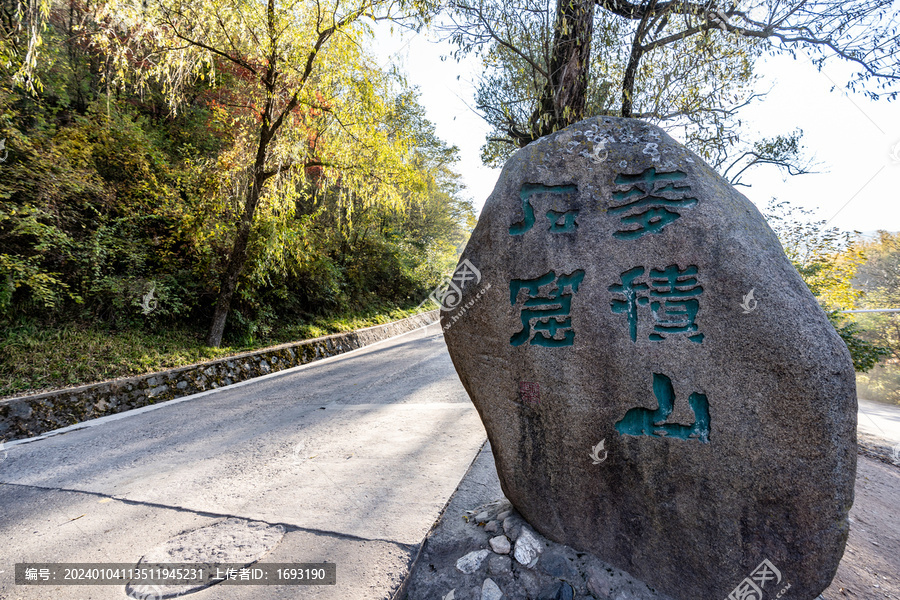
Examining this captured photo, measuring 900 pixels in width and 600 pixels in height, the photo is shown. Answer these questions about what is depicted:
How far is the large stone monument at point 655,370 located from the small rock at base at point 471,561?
0.32 metres

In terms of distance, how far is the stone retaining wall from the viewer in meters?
4.23

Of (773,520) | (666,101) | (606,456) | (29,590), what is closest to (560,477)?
(606,456)

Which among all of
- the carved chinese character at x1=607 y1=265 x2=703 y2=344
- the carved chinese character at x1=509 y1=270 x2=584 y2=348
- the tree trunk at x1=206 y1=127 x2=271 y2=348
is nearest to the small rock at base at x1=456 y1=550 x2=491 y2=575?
the carved chinese character at x1=509 y1=270 x2=584 y2=348

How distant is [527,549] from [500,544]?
0.14m

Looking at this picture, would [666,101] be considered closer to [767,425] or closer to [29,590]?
[767,425]

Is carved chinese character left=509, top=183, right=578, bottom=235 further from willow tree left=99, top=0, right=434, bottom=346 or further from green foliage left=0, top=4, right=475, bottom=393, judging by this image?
green foliage left=0, top=4, right=475, bottom=393

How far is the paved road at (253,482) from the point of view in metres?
2.12

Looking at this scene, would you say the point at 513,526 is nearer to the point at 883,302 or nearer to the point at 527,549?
the point at 527,549

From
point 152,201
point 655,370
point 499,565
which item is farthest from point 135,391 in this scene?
point 655,370

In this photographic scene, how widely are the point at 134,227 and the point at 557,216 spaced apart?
7.76 m

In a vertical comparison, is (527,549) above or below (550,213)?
below

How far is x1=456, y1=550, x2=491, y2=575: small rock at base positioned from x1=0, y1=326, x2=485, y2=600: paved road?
0.88 feet

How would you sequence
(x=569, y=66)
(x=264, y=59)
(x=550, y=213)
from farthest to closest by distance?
(x=264, y=59), (x=569, y=66), (x=550, y=213)

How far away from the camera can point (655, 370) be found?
6.06 feet
